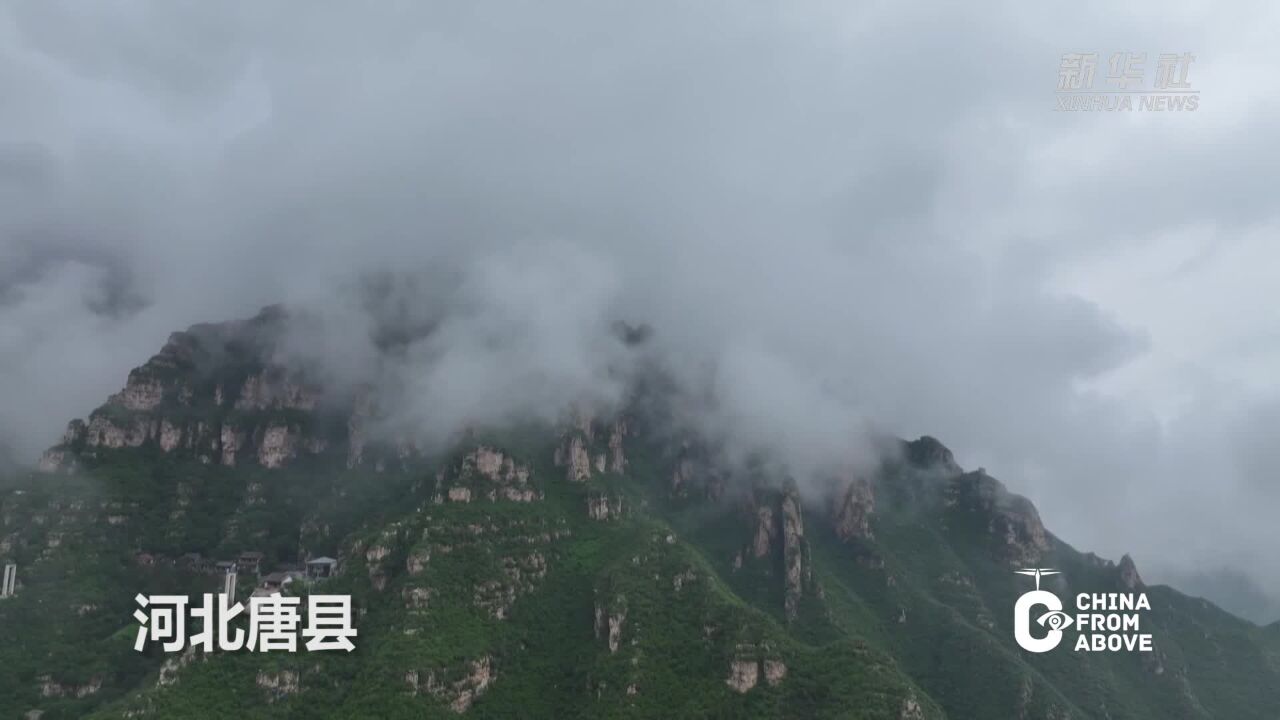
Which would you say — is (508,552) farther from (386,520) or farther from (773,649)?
(773,649)

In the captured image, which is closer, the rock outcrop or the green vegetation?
the green vegetation

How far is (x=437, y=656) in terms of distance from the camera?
514ft

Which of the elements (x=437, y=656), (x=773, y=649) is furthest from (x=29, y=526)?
(x=773, y=649)

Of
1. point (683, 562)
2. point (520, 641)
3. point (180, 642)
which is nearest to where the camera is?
point (180, 642)

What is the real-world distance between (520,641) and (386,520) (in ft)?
143
